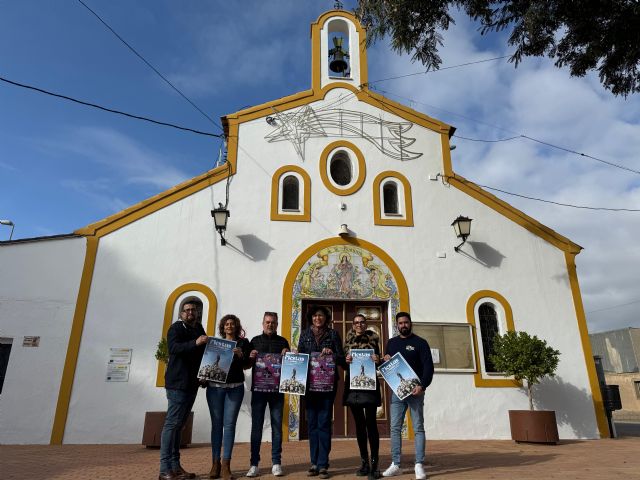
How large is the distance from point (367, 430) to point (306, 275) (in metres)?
5.09

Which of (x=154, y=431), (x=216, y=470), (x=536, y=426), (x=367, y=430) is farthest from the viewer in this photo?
(x=536, y=426)

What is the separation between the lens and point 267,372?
5633 millimetres

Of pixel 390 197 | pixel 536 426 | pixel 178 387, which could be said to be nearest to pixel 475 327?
pixel 536 426

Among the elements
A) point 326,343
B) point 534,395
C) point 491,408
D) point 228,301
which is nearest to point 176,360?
point 326,343

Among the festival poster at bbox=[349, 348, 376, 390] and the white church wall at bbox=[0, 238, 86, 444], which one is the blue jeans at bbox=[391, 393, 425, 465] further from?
the white church wall at bbox=[0, 238, 86, 444]

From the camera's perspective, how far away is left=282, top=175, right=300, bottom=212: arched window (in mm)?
11445

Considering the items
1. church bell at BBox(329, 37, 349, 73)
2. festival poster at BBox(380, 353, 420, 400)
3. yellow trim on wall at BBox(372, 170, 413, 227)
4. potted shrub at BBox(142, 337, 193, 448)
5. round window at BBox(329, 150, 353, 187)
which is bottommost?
potted shrub at BBox(142, 337, 193, 448)

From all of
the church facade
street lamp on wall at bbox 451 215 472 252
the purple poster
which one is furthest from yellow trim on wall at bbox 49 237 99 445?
street lamp on wall at bbox 451 215 472 252

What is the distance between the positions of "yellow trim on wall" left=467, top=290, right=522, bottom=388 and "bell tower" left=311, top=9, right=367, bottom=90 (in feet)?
21.4

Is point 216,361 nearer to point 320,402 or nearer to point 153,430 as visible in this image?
point 320,402

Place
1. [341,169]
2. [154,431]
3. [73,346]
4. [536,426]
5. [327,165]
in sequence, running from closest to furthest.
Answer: [154,431], [536,426], [73,346], [327,165], [341,169]

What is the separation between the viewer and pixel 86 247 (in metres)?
10.1

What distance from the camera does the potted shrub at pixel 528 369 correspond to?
8992 millimetres

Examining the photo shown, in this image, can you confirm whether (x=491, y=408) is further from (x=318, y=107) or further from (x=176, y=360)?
(x=318, y=107)
